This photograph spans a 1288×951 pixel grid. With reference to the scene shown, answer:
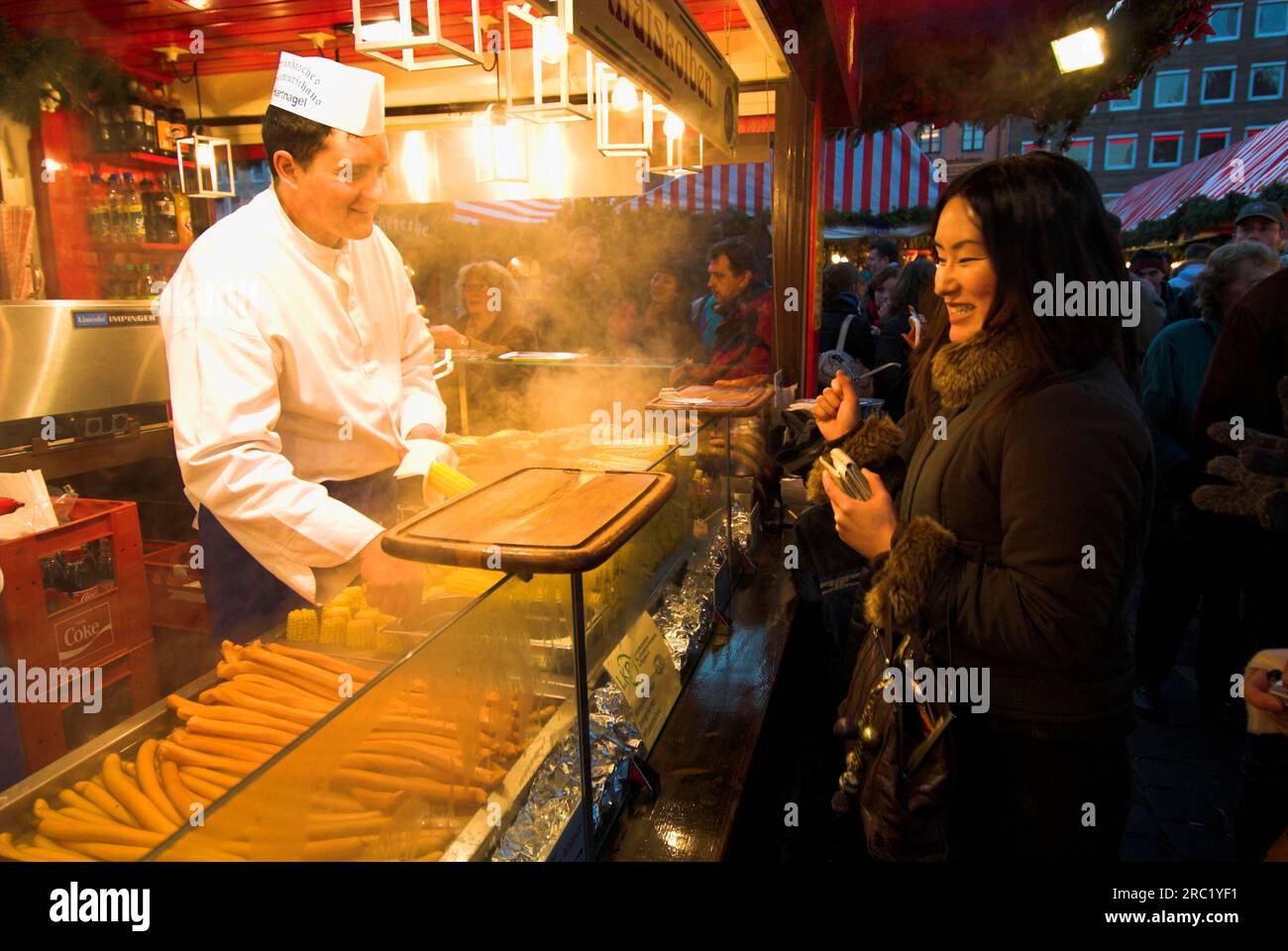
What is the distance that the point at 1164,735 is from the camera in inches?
151

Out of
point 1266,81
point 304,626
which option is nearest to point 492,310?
point 304,626

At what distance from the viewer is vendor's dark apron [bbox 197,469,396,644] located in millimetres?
2293

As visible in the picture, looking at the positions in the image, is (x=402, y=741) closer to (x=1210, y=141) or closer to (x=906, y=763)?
(x=906, y=763)

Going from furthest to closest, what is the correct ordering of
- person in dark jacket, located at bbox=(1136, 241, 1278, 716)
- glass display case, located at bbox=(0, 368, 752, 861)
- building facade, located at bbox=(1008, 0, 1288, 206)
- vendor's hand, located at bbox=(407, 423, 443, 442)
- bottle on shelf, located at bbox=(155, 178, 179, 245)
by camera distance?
building facade, located at bbox=(1008, 0, 1288, 206) → bottle on shelf, located at bbox=(155, 178, 179, 245) → person in dark jacket, located at bbox=(1136, 241, 1278, 716) → vendor's hand, located at bbox=(407, 423, 443, 442) → glass display case, located at bbox=(0, 368, 752, 861)

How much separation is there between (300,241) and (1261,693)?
2.81 m

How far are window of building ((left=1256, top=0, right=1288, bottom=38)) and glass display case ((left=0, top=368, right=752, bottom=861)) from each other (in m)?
49.8

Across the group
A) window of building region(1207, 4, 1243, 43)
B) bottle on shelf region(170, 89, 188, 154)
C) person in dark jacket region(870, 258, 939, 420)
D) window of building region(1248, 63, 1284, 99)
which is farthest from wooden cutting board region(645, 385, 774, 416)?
window of building region(1248, 63, 1284, 99)

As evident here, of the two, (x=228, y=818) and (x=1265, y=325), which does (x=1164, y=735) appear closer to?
(x=1265, y=325)

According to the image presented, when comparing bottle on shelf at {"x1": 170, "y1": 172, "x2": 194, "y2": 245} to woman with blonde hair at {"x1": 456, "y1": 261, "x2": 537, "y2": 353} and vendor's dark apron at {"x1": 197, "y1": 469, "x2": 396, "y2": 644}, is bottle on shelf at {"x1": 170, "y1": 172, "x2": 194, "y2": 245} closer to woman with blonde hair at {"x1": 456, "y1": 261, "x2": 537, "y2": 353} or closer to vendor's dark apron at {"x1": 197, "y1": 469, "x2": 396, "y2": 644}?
woman with blonde hair at {"x1": 456, "y1": 261, "x2": 537, "y2": 353}

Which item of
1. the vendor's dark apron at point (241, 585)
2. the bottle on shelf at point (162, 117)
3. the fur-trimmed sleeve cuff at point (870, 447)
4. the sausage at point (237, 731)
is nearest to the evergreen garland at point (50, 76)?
the bottle on shelf at point (162, 117)

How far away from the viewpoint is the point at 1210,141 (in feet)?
128

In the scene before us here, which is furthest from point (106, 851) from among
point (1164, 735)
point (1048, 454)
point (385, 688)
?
point (1164, 735)

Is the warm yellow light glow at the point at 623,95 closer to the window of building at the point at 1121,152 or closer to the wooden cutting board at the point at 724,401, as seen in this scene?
the wooden cutting board at the point at 724,401
